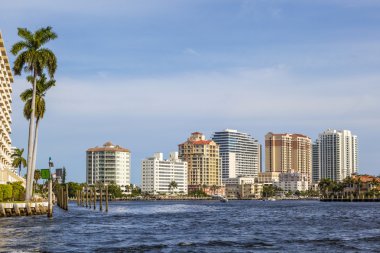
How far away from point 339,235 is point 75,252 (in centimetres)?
2743

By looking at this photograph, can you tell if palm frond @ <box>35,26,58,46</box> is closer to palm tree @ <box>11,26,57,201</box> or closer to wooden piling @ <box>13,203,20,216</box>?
palm tree @ <box>11,26,57,201</box>

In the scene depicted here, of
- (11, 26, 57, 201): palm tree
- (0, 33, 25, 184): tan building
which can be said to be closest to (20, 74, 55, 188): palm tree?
(11, 26, 57, 201): palm tree

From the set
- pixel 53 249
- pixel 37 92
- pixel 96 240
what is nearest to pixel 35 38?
pixel 37 92

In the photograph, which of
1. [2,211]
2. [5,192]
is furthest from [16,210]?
[5,192]

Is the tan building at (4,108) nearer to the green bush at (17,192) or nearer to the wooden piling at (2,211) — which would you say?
the green bush at (17,192)

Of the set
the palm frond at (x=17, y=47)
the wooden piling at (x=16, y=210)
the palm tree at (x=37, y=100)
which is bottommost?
the wooden piling at (x=16, y=210)

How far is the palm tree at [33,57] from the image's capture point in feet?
315

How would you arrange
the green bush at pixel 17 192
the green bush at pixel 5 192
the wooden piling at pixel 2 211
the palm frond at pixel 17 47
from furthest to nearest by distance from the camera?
the green bush at pixel 17 192 < the palm frond at pixel 17 47 < the green bush at pixel 5 192 < the wooden piling at pixel 2 211

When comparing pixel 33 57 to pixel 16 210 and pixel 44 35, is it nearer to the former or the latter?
pixel 44 35

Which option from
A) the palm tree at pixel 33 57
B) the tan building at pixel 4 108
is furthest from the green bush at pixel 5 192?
the tan building at pixel 4 108

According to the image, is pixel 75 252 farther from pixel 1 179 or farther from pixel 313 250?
pixel 1 179

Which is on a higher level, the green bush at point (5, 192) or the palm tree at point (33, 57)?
the palm tree at point (33, 57)

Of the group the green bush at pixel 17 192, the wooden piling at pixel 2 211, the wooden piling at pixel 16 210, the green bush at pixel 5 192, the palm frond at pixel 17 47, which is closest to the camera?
the wooden piling at pixel 2 211

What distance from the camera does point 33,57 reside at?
95.7 metres
